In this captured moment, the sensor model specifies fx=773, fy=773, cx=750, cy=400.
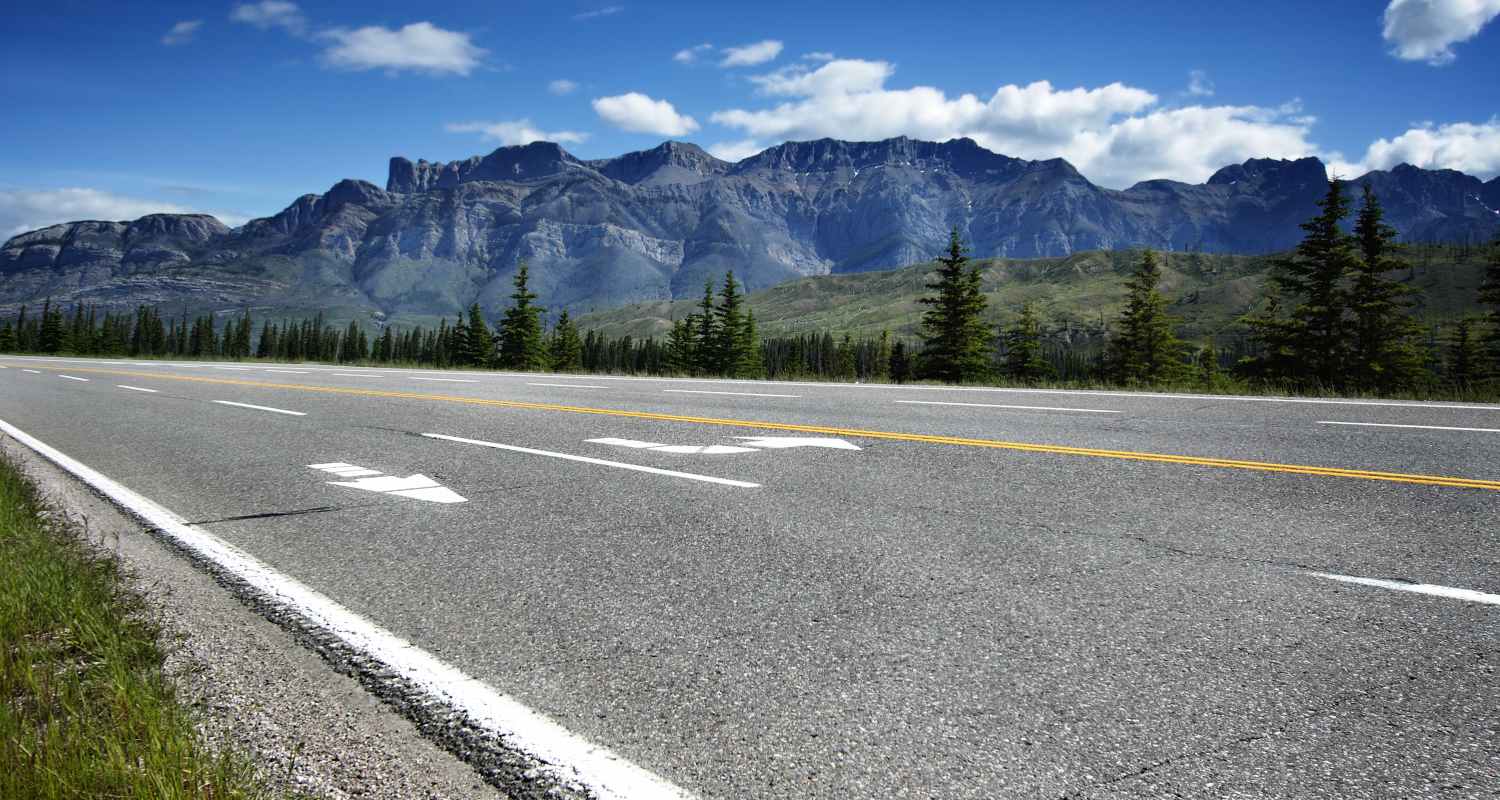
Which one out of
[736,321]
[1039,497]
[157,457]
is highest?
[736,321]

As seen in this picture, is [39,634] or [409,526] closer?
A: [39,634]

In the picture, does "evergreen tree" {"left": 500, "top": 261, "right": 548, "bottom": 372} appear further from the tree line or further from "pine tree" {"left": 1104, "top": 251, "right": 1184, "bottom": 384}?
"pine tree" {"left": 1104, "top": 251, "right": 1184, "bottom": 384}

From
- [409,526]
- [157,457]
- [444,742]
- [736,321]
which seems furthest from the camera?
[736,321]

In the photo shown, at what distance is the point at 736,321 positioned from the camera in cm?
5534

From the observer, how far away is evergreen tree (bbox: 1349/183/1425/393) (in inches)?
1236

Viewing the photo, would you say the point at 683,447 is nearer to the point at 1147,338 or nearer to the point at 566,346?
the point at 1147,338

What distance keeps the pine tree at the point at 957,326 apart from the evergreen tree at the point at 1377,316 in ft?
50.1

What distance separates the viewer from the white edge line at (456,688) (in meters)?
2.13

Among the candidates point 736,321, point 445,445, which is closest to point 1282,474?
point 445,445

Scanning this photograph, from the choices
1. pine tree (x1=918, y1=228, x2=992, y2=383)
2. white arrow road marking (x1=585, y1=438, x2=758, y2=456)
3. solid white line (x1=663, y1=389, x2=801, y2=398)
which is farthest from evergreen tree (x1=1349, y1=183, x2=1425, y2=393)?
Answer: white arrow road marking (x1=585, y1=438, x2=758, y2=456)

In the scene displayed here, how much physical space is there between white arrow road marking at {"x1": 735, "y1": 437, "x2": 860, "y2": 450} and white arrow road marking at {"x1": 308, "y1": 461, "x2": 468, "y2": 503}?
10.1 feet

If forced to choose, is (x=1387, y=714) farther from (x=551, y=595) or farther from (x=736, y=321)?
(x=736, y=321)

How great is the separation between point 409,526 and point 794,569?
265 cm

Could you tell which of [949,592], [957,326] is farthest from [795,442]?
[957,326]
